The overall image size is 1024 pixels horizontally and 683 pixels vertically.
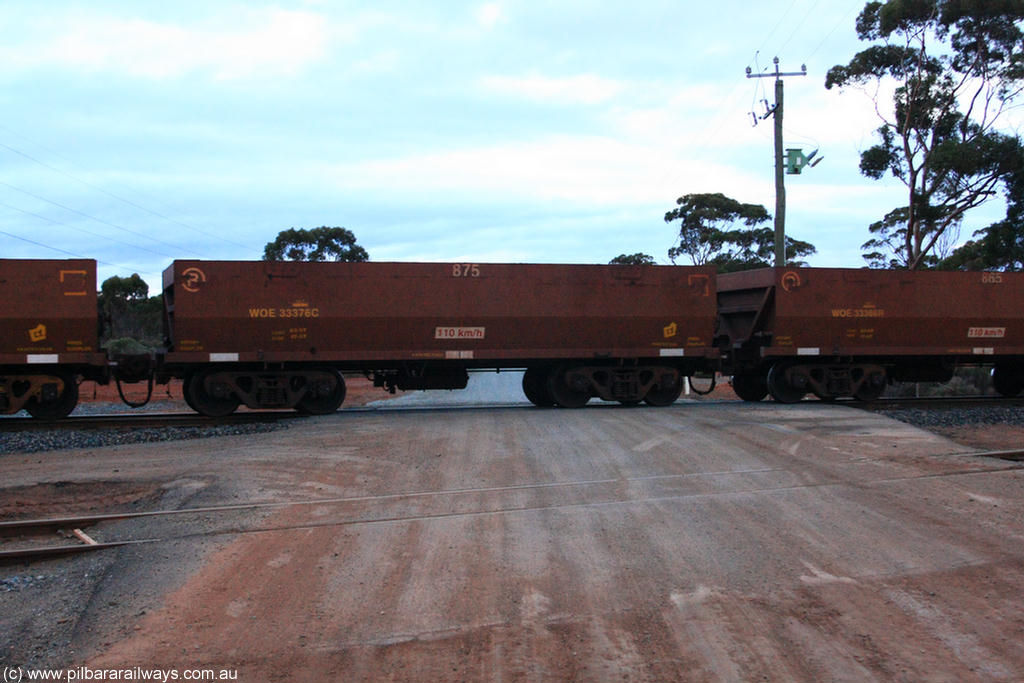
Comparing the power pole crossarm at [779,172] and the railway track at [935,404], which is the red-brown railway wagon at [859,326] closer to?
the railway track at [935,404]

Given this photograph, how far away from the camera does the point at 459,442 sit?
10.9 m

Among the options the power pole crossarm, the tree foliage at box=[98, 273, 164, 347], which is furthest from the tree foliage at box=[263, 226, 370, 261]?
the power pole crossarm

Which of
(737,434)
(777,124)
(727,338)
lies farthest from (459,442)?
(777,124)

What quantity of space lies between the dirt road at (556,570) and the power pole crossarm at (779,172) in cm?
1361

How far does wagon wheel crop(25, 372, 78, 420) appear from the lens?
14.4m

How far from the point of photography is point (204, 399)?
49.3ft

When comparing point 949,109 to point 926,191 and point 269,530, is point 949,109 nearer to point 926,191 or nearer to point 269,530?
point 926,191

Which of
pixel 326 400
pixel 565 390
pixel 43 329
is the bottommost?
pixel 326 400

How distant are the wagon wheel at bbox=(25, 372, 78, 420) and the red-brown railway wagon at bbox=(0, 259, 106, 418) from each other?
2 cm

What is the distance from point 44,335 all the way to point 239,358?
3220 millimetres

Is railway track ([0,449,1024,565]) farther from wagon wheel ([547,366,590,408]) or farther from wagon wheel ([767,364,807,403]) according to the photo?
wagon wheel ([767,364,807,403])

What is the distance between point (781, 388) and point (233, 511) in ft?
43.0

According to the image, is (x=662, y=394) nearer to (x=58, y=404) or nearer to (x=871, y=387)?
(x=871, y=387)

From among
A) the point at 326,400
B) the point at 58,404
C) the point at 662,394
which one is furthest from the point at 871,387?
the point at 58,404
